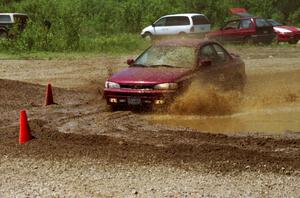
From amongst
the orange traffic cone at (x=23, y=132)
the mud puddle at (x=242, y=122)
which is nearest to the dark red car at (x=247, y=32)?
the mud puddle at (x=242, y=122)

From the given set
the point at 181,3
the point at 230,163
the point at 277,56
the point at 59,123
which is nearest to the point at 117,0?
the point at 181,3

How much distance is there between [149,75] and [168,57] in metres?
1.10

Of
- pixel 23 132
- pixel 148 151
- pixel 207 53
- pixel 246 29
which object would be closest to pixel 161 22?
pixel 246 29

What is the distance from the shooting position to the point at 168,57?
13.0 meters

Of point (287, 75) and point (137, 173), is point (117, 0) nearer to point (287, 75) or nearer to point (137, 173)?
point (287, 75)

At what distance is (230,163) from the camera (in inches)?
305

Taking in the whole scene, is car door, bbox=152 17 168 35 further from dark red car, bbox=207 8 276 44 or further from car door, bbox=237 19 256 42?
car door, bbox=237 19 256 42

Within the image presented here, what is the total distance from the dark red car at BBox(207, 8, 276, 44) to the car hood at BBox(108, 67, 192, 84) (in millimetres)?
20920

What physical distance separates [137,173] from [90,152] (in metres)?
1.26

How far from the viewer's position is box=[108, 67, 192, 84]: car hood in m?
11.8

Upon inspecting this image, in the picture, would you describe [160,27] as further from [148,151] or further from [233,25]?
[148,151]

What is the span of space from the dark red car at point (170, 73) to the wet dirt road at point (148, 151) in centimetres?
38

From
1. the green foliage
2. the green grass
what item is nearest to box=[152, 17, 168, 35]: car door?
the green foliage

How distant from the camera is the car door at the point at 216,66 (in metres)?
12.8
